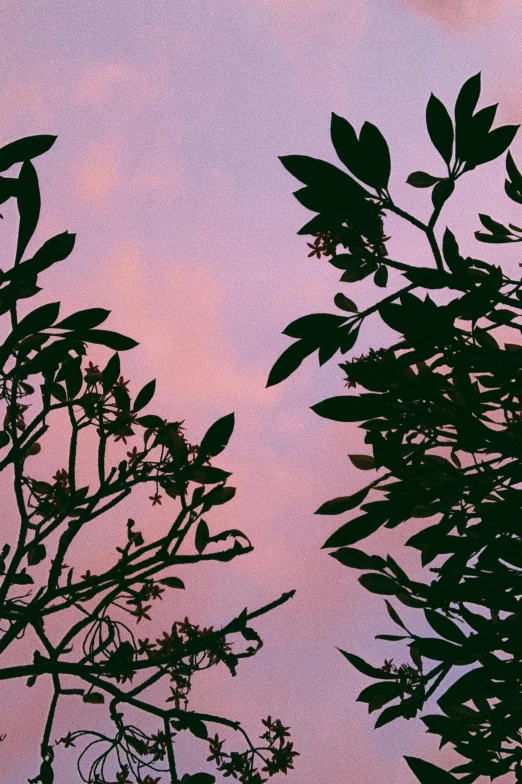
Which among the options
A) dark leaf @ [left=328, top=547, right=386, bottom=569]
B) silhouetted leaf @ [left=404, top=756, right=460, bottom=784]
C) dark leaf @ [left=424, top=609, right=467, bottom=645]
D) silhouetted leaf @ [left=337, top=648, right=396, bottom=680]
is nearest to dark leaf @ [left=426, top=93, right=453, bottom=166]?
dark leaf @ [left=328, top=547, right=386, bottom=569]

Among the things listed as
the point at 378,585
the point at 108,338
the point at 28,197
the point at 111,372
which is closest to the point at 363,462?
the point at 378,585

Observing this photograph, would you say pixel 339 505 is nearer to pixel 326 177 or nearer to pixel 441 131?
pixel 326 177

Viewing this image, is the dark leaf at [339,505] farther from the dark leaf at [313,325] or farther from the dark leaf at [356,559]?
the dark leaf at [313,325]

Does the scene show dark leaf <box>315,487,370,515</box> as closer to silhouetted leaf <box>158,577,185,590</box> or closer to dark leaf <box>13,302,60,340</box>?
silhouetted leaf <box>158,577,185,590</box>

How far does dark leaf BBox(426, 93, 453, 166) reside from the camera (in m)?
3.42

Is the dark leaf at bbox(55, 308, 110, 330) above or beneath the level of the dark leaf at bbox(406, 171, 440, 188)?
beneath

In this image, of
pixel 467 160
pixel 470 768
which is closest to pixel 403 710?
pixel 470 768

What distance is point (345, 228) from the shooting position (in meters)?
3.66

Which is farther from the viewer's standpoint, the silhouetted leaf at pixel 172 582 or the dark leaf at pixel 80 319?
the silhouetted leaf at pixel 172 582

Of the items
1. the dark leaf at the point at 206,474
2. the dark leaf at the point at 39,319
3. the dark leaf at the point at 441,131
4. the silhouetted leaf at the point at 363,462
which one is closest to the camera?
the dark leaf at the point at 39,319

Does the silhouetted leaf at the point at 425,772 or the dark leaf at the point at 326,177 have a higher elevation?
the dark leaf at the point at 326,177

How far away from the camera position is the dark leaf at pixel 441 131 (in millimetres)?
3418

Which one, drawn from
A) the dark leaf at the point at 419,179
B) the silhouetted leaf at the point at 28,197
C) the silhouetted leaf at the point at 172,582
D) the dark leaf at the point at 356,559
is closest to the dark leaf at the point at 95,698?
the silhouetted leaf at the point at 172,582

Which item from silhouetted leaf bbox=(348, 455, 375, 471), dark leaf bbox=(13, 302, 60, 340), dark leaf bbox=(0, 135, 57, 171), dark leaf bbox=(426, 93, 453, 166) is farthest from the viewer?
silhouetted leaf bbox=(348, 455, 375, 471)
